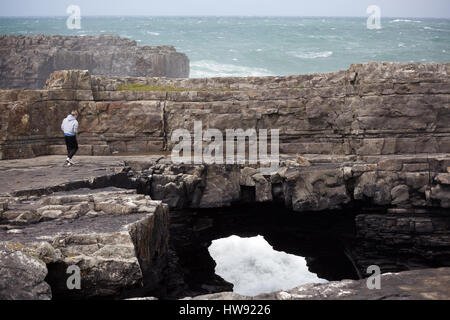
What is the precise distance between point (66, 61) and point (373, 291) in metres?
32.3

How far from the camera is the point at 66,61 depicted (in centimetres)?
3447

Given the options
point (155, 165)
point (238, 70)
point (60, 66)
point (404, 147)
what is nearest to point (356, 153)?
point (404, 147)

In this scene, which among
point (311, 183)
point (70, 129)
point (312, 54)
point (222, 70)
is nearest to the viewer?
point (70, 129)

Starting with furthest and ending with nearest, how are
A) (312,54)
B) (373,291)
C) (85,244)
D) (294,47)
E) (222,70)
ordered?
(294,47) → (312,54) → (222,70) → (85,244) → (373,291)

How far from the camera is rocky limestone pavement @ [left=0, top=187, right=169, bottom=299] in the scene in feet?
20.4

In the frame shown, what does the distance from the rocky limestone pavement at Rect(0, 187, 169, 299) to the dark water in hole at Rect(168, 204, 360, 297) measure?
12.4 ft

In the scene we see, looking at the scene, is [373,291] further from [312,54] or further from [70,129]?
[312,54]

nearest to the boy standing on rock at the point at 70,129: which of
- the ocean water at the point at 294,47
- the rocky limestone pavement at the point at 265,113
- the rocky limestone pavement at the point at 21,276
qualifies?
the rocky limestone pavement at the point at 265,113

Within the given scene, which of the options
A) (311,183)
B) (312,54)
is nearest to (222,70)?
(312,54)

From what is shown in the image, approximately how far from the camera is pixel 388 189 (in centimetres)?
1208

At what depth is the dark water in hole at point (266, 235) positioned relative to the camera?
12883 millimetres

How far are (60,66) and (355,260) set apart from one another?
27.5 meters

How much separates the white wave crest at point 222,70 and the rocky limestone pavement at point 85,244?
49.9 metres
